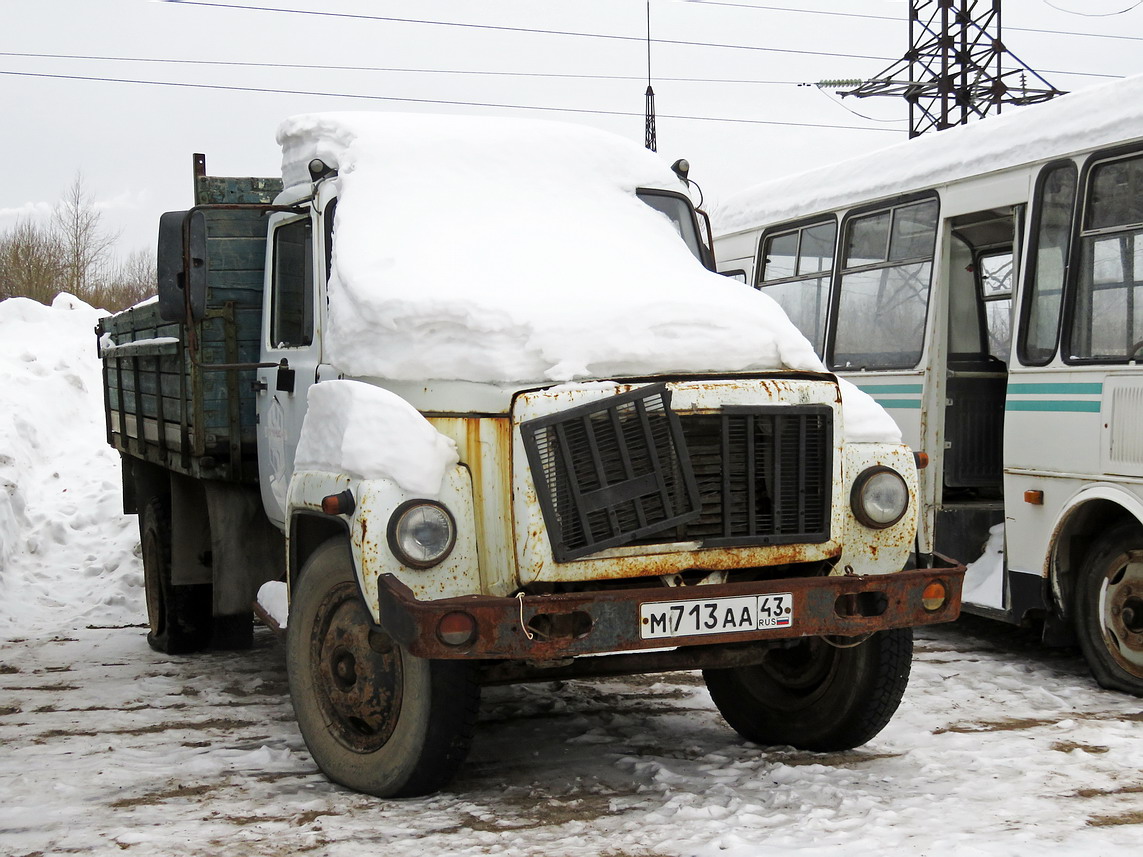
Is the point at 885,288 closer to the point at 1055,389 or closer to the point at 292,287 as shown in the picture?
the point at 1055,389

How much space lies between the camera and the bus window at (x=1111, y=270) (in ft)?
23.5

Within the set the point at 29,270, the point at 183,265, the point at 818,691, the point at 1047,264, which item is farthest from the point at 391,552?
the point at 29,270

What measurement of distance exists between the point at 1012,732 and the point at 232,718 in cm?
355

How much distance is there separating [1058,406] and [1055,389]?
0.32 ft

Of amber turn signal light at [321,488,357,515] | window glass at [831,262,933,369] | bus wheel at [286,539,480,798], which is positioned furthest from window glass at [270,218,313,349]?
window glass at [831,262,933,369]

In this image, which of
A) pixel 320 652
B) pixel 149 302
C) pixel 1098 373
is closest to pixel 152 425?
pixel 149 302

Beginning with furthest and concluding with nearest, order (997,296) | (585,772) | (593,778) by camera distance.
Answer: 1. (997,296)
2. (585,772)
3. (593,778)

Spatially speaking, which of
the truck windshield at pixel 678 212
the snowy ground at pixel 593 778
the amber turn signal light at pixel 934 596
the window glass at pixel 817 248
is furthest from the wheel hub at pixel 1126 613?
the window glass at pixel 817 248

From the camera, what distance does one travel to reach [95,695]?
7.19 meters

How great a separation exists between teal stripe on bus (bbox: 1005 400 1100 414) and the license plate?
124 inches

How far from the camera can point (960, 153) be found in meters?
8.63

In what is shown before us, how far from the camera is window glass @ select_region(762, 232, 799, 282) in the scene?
10.5 m

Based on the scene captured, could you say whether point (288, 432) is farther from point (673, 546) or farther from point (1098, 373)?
point (1098, 373)

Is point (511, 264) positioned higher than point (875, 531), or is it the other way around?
point (511, 264)
